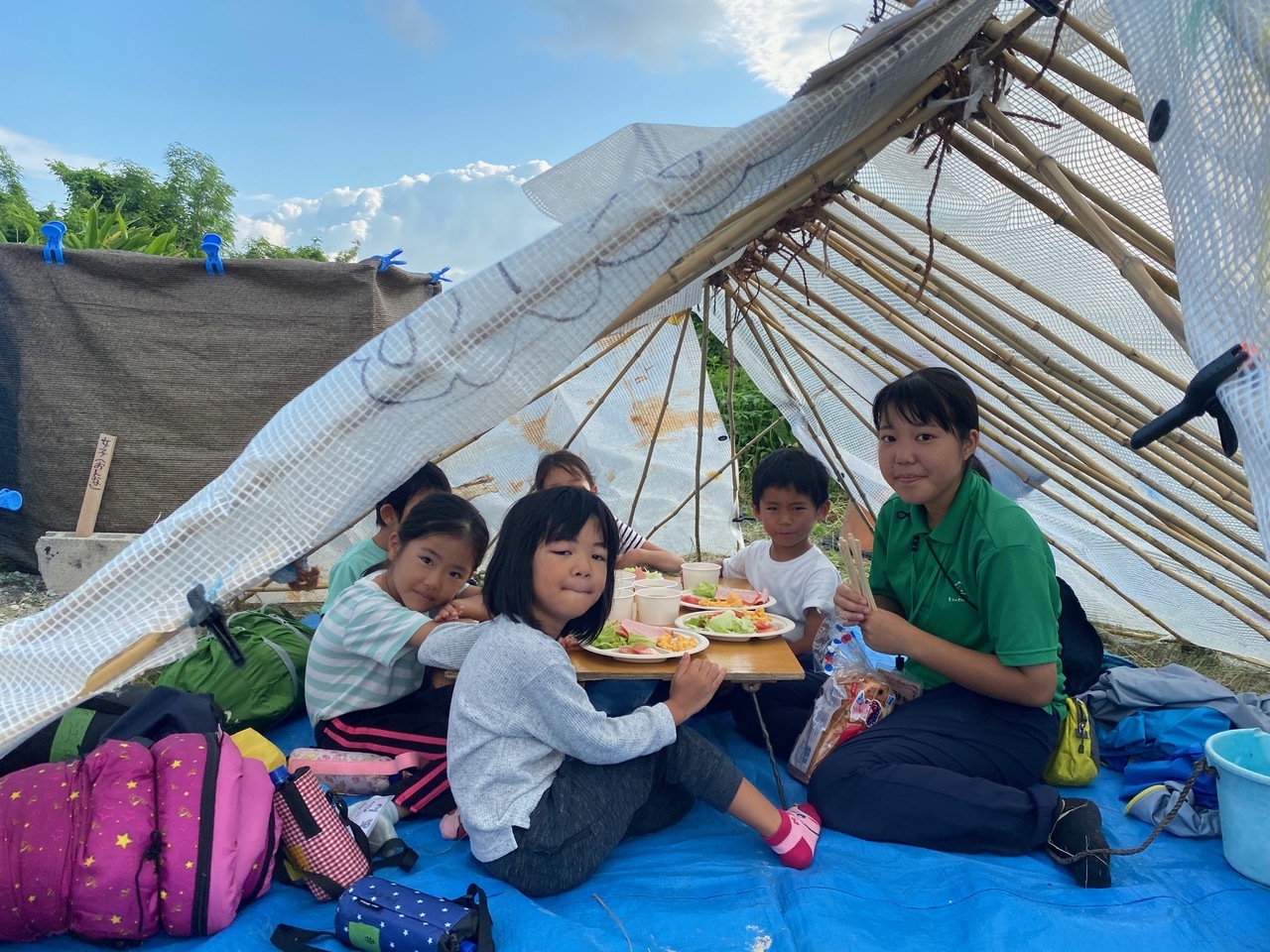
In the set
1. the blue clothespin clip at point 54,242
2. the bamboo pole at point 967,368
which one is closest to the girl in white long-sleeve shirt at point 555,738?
the bamboo pole at point 967,368

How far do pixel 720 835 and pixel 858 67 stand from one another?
6.85ft

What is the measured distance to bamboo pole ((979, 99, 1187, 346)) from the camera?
64.6 inches

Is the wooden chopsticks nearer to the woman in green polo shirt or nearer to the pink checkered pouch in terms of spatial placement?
the woman in green polo shirt

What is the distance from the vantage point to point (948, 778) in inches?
91.2

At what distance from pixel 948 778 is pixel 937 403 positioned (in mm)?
1065

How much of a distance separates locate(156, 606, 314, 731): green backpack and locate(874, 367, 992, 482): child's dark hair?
7.68 ft

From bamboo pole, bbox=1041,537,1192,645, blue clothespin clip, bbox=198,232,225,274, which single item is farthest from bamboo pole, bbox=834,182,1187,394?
blue clothespin clip, bbox=198,232,225,274

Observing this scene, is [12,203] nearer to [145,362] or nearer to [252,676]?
[145,362]

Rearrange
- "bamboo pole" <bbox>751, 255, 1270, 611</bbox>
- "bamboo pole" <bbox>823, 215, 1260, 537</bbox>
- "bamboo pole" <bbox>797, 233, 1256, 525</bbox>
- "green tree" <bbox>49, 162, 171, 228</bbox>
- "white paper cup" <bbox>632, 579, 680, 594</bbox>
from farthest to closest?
"green tree" <bbox>49, 162, 171, 228</bbox> < "bamboo pole" <bbox>751, 255, 1270, 611</bbox> < "bamboo pole" <bbox>797, 233, 1256, 525</bbox> < "bamboo pole" <bbox>823, 215, 1260, 537</bbox> < "white paper cup" <bbox>632, 579, 680, 594</bbox>

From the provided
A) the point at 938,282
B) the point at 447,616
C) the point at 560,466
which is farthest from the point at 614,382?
the point at 447,616

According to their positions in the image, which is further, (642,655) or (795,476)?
(795,476)

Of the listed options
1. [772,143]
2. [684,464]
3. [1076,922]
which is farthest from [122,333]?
[1076,922]

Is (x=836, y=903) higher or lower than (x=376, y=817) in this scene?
lower

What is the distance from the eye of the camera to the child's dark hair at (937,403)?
2.44m
